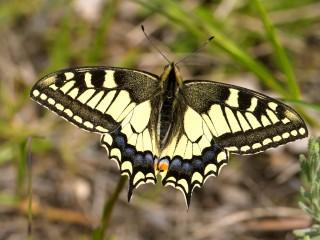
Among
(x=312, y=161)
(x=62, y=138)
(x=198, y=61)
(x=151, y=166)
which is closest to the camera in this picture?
(x=312, y=161)

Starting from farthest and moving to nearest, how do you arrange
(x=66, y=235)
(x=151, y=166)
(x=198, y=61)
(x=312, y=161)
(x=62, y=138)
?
(x=198, y=61)
(x=62, y=138)
(x=66, y=235)
(x=151, y=166)
(x=312, y=161)

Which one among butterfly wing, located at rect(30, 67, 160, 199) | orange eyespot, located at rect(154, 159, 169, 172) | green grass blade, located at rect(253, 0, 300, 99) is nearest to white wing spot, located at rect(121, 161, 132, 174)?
butterfly wing, located at rect(30, 67, 160, 199)

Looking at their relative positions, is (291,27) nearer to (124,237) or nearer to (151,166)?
(124,237)

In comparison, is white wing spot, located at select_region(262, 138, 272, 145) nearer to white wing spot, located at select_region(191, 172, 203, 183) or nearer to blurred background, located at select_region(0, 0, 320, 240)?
white wing spot, located at select_region(191, 172, 203, 183)

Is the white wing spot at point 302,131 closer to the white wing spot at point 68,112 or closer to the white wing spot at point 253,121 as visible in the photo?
the white wing spot at point 253,121

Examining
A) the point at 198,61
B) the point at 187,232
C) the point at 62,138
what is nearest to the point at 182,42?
the point at 198,61

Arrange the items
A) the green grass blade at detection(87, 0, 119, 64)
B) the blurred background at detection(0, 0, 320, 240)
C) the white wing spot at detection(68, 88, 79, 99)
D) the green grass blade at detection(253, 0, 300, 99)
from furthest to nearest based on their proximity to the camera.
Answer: the green grass blade at detection(87, 0, 119, 64), the blurred background at detection(0, 0, 320, 240), the green grass blade at detection(253, 0, 300, 99), the white wing spot at detection(68, 88, 79, 99)

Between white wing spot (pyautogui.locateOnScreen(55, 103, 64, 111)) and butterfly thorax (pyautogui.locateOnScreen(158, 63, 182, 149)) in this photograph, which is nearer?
white wing spot (pyautogui.locateOnScreen(55, 103, 64, 111))
